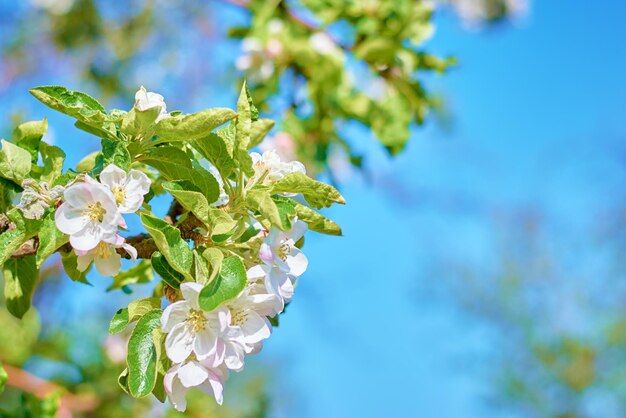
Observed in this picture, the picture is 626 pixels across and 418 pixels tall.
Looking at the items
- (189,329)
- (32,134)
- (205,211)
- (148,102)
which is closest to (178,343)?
(189,329)

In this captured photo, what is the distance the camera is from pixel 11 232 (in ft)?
2.41

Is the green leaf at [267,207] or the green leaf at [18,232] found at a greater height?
the green leaf at [267,207]

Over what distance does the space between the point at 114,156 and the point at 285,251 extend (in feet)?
0.64

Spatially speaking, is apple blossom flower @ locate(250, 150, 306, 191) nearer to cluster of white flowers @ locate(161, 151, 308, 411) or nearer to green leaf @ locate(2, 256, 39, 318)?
cluster of white flowers @ locate(161, 151, 308, 411)

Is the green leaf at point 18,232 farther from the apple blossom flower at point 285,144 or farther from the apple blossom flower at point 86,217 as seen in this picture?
the apple blossom flower at point 285,144

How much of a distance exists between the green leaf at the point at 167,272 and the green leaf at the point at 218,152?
0.37ft

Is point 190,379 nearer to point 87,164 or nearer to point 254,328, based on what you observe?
point 254,328

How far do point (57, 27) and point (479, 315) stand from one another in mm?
5464

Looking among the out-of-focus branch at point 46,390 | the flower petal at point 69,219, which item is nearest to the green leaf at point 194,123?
the flower petal at point 69,219

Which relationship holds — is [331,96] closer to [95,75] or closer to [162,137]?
[162,137]

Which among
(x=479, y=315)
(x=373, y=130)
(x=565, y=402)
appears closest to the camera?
(x=373, y=130)

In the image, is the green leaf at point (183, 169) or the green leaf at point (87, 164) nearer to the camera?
the green leaf at point (183, 169)

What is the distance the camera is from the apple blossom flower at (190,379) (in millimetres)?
708

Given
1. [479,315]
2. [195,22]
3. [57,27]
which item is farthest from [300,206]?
[479,315]
